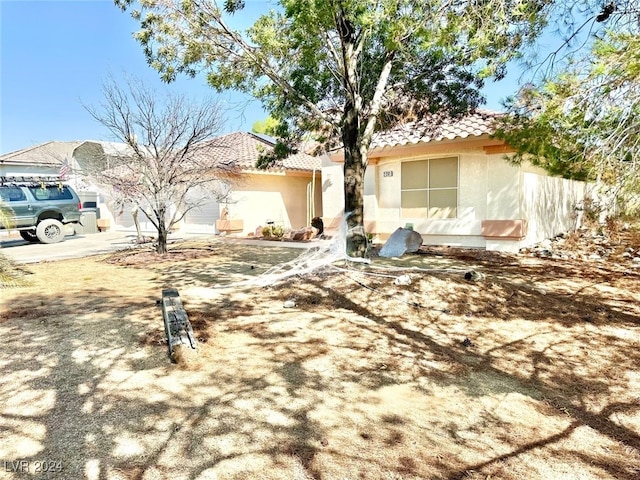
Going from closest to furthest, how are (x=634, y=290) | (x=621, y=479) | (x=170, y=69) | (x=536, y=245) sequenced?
(x=621, y=479), (x=634, y=290), (x=170, y=69), (x=536, y=245)

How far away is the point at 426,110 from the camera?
8547 mm

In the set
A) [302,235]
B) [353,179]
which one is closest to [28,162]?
[302,235]

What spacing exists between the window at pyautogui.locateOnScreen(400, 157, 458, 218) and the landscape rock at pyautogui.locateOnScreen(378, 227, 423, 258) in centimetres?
Answer: 194

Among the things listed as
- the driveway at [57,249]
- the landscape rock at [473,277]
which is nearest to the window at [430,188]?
the driveway at [57,249]

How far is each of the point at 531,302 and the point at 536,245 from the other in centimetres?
653

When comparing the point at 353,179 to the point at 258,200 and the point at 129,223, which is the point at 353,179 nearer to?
the point at 258,200

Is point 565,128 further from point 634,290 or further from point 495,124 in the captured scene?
point 634,290

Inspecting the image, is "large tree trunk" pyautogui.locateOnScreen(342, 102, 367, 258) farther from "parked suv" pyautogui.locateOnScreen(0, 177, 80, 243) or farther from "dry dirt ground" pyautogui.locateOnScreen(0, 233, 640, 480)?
"parked suv" pyautogui.locateOnScreen(0, 177, 80, 243)

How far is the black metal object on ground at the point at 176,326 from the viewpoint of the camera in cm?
378

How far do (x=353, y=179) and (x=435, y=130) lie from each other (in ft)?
14.2

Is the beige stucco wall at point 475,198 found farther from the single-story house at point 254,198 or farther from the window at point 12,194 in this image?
the window at point 12,194

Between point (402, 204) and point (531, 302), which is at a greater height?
point (402, 204)

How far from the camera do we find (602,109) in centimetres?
425

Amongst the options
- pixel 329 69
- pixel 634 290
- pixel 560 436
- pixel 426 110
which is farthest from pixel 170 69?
pixel 634 290
